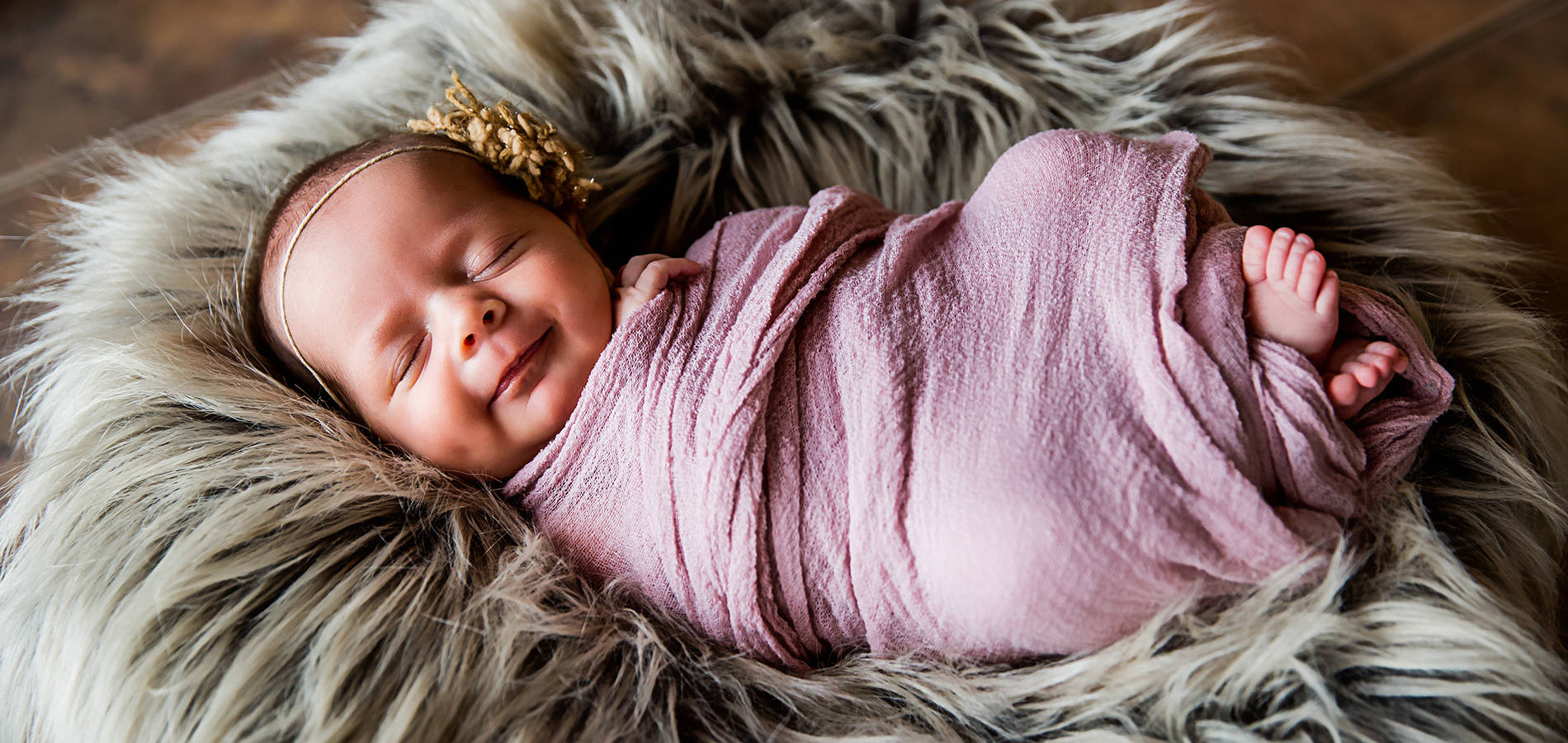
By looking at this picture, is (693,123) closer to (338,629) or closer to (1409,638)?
(338,629)

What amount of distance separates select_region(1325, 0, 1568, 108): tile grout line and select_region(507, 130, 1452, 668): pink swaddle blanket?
2.26ft

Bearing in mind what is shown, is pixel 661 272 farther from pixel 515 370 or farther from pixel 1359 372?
pixel 1359 372

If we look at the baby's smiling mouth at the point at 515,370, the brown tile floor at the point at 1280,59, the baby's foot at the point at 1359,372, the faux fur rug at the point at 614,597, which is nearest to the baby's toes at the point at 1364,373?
the baby's foot at the point at 1359,372

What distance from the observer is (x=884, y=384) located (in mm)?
687

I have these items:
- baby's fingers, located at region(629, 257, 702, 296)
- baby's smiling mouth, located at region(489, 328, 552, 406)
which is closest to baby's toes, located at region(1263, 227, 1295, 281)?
baby's fingers, located at region(629, 257, 702, 296)

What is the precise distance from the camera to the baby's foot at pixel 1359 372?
0.64 meters

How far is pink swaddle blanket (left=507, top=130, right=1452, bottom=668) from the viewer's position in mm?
618

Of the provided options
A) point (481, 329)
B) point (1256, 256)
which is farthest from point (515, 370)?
point (1256, 256)

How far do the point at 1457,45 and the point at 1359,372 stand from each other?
93 cm

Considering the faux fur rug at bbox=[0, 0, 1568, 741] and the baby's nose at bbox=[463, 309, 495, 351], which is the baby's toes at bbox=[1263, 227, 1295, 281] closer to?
the faux fur rug at bbox=[0, 0, 1568, 741]

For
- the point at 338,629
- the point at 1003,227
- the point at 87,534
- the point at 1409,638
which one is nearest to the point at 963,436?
the point at 1003,227

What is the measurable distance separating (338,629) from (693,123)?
646 millimetres

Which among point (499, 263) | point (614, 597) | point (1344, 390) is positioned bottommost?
point (614, 597)

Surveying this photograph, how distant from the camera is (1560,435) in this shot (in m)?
0.76
